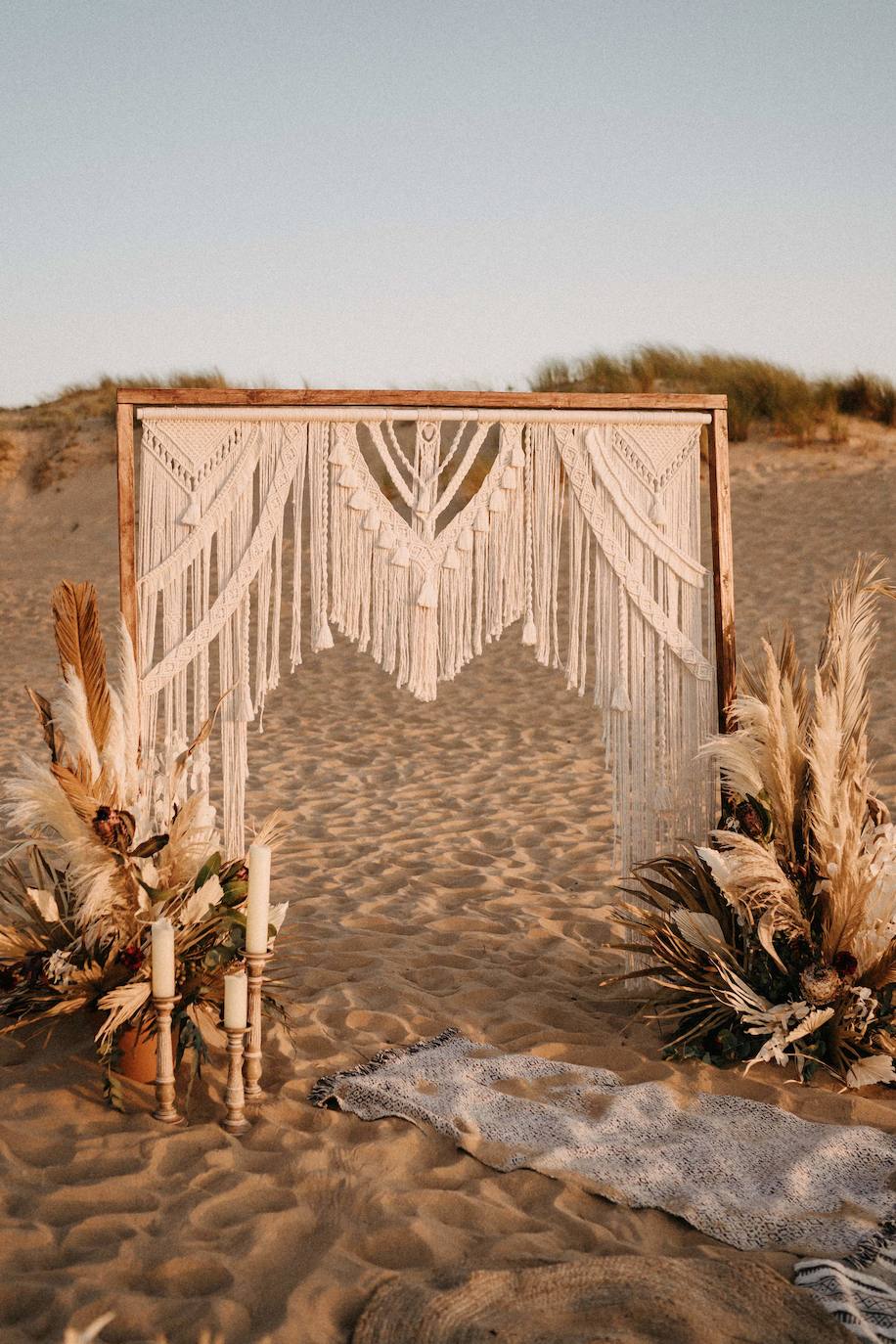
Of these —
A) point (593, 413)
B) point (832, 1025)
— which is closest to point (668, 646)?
point (593, 413)

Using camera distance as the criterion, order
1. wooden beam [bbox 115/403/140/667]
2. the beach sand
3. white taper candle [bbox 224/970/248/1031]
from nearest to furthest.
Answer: the beach sand
white taper candle [bbox 224/970/248/1031]
wooden beam [bbox 115/403/140/667]

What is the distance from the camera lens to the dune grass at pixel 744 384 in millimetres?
16188

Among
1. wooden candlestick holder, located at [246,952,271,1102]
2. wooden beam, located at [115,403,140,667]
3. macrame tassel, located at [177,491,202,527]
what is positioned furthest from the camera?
macrame tassel, located at [177,491,202,527]

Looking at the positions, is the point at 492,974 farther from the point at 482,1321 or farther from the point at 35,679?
the point at 35,679

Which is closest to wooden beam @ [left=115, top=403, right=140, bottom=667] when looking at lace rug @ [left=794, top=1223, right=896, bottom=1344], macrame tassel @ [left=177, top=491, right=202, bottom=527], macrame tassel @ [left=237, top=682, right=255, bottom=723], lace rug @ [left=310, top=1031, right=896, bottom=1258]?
macrame tassel @ [left=177, top=491, right=202, bottom=527]

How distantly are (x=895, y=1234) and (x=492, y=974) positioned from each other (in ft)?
6.22

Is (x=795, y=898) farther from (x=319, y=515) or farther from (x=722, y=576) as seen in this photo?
(x=319, y=515)

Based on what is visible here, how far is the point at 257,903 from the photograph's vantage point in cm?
302

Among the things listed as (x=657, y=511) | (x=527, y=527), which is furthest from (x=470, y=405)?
(x=657, y=511)

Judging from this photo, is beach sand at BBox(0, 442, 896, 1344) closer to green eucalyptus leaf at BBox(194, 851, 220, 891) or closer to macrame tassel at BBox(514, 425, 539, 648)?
green eucalyptus leaf at BBox(194, 851, 220, 891)

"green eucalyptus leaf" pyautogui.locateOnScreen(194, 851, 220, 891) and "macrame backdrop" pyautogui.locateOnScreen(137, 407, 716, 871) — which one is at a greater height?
"macrame backdrop" pyautogui.locateOnScreen(137, 407, 716, 871)

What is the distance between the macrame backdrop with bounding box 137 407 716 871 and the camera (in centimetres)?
379

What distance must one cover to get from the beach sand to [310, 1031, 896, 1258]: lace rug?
8 centimetres

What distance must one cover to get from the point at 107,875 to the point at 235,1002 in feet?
1.78
